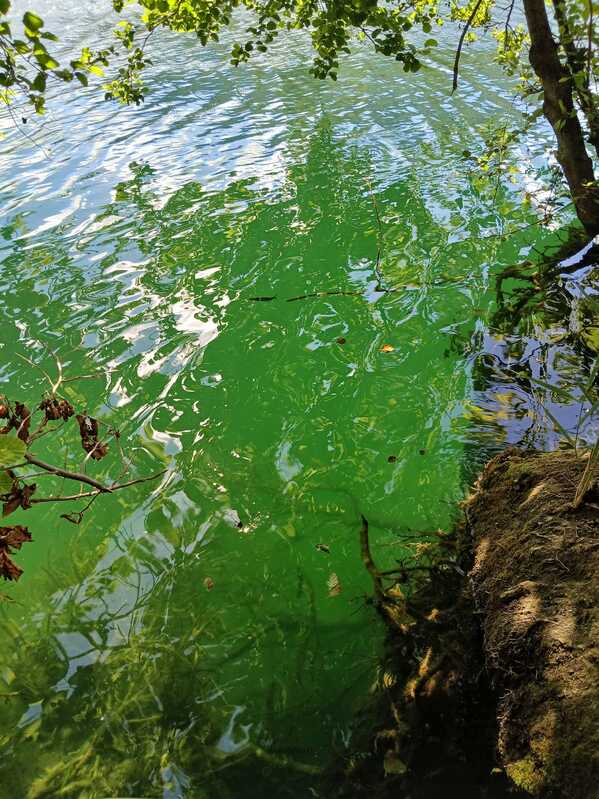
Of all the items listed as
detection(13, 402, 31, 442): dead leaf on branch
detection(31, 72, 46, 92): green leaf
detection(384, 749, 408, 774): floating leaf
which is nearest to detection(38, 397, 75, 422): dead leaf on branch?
detection(13, 402, 31, 442): dead leaf on branch

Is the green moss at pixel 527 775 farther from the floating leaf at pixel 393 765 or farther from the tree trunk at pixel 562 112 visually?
the tree trunk at pixel 562 112

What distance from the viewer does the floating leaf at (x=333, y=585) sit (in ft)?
11.7

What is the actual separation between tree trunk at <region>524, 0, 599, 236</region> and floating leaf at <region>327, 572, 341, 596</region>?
10.9ft

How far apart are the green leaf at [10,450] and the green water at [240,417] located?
1783 mm

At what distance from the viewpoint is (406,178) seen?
9023 millimetres

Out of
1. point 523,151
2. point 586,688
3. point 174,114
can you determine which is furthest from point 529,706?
point 174,114

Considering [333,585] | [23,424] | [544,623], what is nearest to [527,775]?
[544,623]

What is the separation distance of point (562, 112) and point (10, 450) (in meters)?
4.61

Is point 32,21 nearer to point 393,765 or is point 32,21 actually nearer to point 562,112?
point 393,765

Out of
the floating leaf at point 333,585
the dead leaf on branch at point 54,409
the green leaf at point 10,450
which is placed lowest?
the floating leaf at point 333,585

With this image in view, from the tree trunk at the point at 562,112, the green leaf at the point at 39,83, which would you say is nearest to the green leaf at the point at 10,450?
the green leaf at the point at 39,83

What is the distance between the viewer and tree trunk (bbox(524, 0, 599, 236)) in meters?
4.62

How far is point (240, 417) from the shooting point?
495 cm

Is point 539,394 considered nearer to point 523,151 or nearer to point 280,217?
point 280,217
